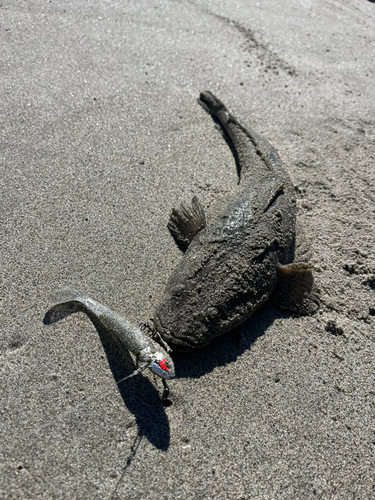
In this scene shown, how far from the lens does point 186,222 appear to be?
372cm

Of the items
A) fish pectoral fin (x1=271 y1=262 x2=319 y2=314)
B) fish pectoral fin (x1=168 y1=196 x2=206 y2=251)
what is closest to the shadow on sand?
fish pectoral fin (x1=271 y1=262 x2=319 y2=314)

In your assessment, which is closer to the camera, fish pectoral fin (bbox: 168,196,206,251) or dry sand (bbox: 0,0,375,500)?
dry sand (bbox: 0,0,375,500)

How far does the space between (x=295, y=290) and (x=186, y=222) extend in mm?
1172

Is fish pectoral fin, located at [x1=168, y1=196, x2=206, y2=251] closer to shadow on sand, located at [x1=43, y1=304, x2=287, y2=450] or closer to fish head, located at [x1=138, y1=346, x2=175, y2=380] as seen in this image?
shadow on sand, located at [x1=43, y1=304, x2=287, y2=450]

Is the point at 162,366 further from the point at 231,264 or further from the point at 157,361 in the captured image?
the point at 231,264

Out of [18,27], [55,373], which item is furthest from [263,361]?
[18,27]

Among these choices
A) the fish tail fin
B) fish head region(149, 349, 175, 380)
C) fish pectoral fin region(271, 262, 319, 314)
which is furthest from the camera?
the fish tail fin

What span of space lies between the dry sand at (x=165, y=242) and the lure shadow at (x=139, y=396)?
0.01m

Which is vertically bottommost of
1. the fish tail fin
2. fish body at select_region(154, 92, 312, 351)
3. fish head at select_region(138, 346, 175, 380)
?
fish head at select_region(138, 346, 175, 380)

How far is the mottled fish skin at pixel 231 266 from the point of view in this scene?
2.97m

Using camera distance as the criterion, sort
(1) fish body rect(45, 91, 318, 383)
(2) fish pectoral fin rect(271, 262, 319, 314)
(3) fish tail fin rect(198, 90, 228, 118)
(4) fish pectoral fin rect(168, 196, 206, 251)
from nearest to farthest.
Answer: (1) fish body rect(45, 91, 318, 383), (2) fish pectoral fin rect(271, 262, 319, 314), (4) fish pectoral fin rect(168, 196, 206, 251), (3) fish tail fin rect(198, 90, 228, 118)

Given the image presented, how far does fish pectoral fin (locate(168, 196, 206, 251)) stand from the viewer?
366 centimetres

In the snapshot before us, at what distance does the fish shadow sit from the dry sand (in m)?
0.01

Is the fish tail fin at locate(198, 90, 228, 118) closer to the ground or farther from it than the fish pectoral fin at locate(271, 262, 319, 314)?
farther from it
